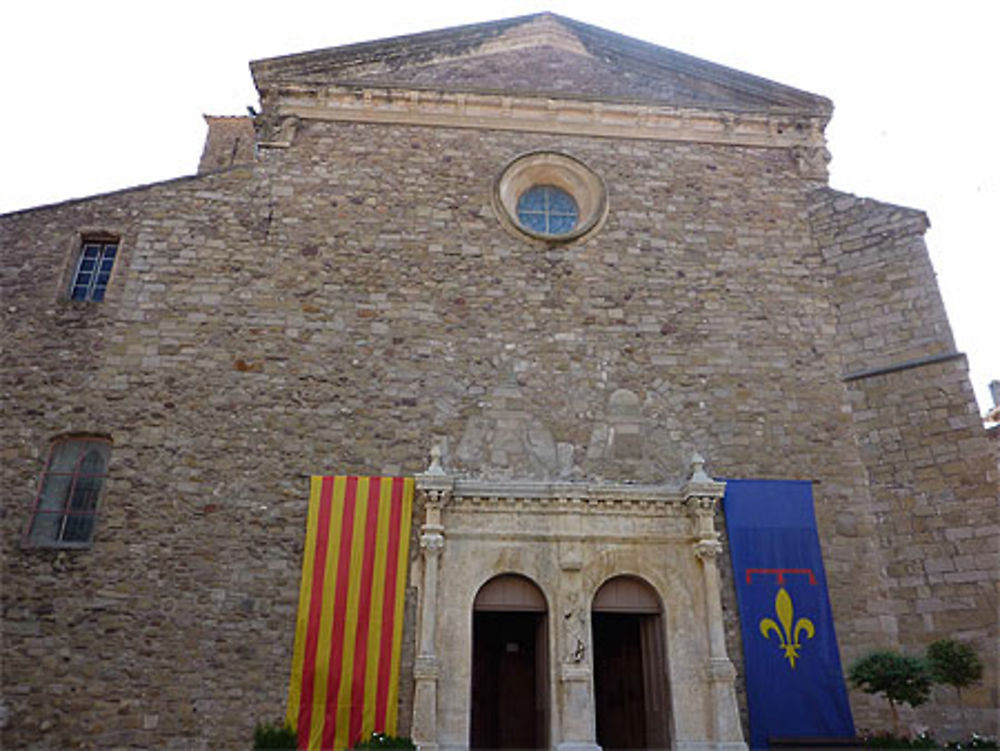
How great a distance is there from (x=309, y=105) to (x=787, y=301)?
763 cm

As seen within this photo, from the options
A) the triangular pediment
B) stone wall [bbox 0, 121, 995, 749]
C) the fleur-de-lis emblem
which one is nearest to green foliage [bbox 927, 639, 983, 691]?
stone wall [bbox 0, 121, 995, 749]

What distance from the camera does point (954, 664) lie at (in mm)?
7488

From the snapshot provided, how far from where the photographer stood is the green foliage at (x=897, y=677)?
736 cm

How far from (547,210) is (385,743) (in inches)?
292

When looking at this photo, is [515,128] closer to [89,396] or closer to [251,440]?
[251,440]

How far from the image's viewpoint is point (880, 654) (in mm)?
7609

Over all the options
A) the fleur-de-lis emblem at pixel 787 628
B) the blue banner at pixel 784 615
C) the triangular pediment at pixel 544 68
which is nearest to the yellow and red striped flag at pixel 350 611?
the blue banner at pixel 784 615

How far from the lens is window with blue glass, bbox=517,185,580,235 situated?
10.7 m

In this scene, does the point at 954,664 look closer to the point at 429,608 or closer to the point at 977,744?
the point at 977,744

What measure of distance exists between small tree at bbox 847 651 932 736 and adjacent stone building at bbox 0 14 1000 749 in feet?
2.63

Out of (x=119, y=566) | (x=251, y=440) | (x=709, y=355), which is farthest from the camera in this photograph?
(x=709, y=355)

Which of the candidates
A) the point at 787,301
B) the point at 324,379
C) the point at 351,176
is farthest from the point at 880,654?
the point at 351,176

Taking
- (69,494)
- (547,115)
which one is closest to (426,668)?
(69,494)

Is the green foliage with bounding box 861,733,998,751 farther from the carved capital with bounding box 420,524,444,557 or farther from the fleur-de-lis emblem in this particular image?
the carved capital with bounding box 420,524,444,557
